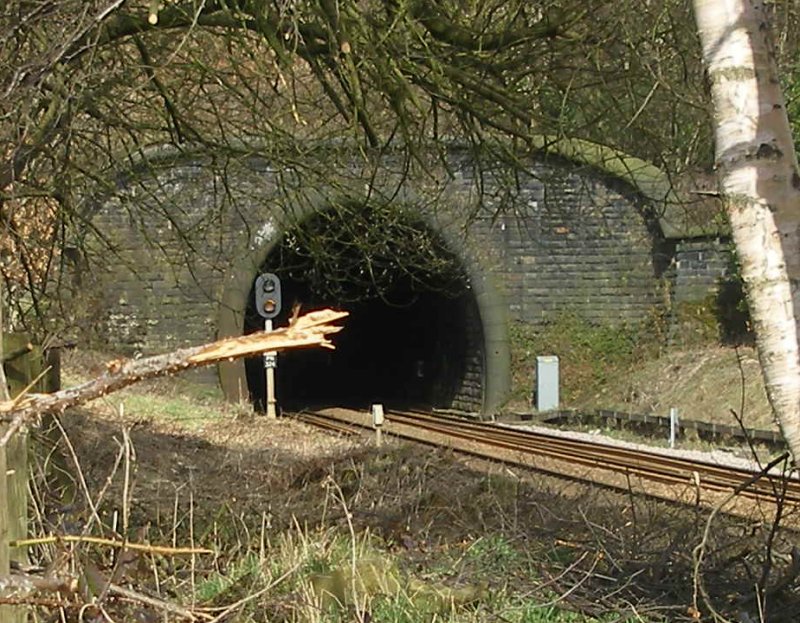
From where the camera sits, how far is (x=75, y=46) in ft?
22.3

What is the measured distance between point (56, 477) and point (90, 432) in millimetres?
4236

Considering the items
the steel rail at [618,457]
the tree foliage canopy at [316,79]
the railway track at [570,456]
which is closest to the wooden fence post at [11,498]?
the tree foliage canopy at [316,79]

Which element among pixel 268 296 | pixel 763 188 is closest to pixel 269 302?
pixel 268 296

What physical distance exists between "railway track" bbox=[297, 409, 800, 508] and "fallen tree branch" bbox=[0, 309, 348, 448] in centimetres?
617

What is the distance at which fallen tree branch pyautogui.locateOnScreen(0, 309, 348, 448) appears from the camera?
2.63m

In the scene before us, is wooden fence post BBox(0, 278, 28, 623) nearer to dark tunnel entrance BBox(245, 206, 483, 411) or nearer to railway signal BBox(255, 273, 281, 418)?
dark tunnel entrance BBox(245, 206, 483, 411)

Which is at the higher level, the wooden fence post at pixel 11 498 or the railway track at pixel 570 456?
the wooden fence post at pixel 11 498

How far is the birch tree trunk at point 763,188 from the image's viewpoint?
3893mm

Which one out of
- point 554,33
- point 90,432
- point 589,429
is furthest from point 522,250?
point 554,33

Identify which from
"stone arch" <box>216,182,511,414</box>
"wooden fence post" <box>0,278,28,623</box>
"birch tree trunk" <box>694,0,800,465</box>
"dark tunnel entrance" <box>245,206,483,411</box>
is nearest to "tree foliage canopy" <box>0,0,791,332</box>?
"wooden fence post" <box>0,278,28,623</box>

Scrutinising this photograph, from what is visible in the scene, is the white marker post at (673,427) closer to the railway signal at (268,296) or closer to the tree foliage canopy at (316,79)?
the railway signal at (268,296)

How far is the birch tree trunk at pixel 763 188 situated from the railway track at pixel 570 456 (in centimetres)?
461

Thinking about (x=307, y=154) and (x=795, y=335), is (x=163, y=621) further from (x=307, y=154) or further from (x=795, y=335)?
(x=307, y=154)

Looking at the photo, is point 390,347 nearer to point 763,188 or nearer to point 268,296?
point 268,296
